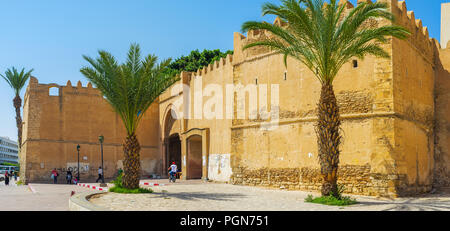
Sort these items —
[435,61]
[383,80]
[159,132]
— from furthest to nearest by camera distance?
[159,132], [435,61], [383,80]

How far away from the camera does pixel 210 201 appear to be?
35.9 ft

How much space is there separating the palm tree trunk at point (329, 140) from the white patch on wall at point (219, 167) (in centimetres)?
806

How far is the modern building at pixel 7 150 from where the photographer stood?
364ft

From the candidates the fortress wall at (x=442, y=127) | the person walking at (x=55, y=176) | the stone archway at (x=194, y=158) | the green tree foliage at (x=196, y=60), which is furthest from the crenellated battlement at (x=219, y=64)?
the green tree foliage at (x=196, y=60)

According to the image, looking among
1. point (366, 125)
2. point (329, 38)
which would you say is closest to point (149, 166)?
point (366, 125)

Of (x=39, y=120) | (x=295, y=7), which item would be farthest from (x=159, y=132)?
(x=295, y=7)

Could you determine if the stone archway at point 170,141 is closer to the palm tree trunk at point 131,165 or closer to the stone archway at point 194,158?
the stone archway at point 194,158

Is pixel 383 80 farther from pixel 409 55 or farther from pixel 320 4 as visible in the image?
pixel 320 4

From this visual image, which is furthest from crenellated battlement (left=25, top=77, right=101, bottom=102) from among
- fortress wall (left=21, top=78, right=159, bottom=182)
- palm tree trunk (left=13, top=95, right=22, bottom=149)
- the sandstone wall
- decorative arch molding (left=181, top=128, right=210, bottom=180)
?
the sandstone wall

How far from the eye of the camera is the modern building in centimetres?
11100

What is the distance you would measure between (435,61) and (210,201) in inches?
432

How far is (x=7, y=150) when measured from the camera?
117m

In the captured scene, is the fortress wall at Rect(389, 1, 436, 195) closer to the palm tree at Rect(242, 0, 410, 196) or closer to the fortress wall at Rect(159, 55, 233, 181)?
the palm tree at Rect(242, 0, 410, 196)

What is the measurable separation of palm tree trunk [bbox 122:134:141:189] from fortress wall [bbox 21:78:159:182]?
14115mm
